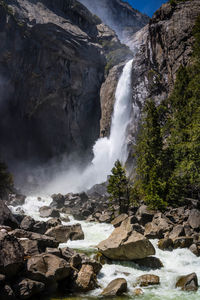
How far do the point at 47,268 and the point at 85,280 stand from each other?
1.58m

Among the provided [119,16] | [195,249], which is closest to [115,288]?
[195,249]

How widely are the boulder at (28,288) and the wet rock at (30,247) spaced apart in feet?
5.10

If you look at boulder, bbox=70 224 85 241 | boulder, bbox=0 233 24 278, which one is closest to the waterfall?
boulder, bbox=70 224 85 241

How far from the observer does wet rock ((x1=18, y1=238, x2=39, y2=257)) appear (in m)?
9.35

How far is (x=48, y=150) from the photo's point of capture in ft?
199

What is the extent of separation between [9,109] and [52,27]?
22.6 m

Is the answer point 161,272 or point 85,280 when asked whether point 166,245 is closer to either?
point 161,272

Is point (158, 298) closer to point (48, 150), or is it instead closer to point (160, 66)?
point (160, 66)

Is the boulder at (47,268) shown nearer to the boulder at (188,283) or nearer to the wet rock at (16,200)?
the boulder at (188,283)

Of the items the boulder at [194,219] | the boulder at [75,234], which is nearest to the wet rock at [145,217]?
the boulder at [194,219]

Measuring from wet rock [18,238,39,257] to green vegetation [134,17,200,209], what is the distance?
14.2 m

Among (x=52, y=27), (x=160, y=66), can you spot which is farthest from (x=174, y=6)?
(x=52, y=27)

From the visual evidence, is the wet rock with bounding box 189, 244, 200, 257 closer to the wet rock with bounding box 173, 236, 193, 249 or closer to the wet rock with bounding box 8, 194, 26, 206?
the wet rock with bounding box 173, 236, 193, 249

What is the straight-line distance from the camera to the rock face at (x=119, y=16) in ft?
389
